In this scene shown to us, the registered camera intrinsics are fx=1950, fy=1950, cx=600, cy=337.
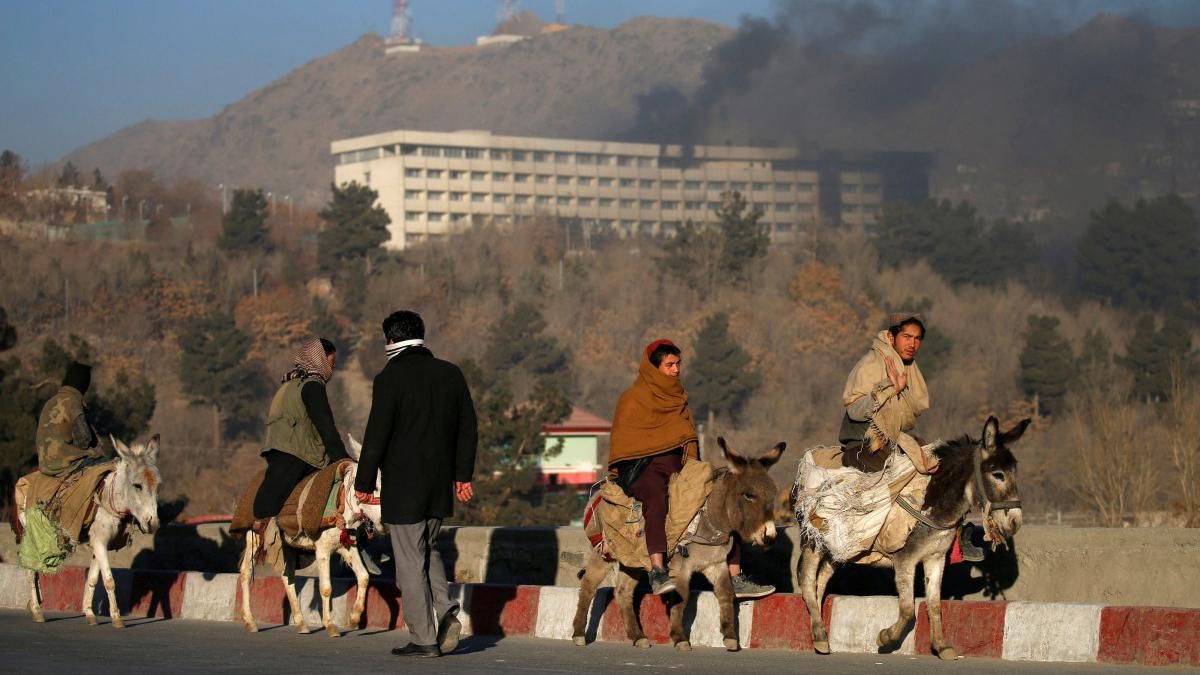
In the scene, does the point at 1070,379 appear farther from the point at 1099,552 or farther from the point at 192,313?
the point at 1099,552

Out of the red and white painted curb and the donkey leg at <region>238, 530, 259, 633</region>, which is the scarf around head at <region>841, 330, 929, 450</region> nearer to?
the red and white painted curb

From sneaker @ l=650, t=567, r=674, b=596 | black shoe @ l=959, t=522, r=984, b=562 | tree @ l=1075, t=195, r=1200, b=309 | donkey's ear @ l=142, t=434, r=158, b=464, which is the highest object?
tree @ l=1075, t=195, r=1200, b=309

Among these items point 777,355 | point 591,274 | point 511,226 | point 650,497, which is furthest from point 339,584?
point 511,226

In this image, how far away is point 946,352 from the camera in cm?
11925

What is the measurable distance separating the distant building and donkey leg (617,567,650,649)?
74.2m

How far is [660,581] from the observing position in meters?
13.0

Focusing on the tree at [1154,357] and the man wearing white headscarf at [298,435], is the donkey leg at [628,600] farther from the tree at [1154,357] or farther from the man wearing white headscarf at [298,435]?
the tree at [1154,357]

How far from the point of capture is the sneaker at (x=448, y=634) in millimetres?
12211

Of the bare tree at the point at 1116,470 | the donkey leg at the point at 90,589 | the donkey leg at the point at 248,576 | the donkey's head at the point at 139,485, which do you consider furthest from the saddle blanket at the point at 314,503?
the bare tree at the point at 1116,470

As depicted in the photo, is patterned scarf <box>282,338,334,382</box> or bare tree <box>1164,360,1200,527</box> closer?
patterned scarf <box>282,338,334,382</box>

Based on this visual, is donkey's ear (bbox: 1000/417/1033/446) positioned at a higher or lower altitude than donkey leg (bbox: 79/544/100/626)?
higher

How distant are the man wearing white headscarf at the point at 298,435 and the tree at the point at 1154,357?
95.2 meters

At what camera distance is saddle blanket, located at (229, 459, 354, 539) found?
47.1 feet

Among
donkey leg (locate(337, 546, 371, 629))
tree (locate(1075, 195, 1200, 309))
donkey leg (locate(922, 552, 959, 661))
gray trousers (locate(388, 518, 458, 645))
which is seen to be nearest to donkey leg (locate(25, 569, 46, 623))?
donkey leg (locate(337, 546, 371, 629))
